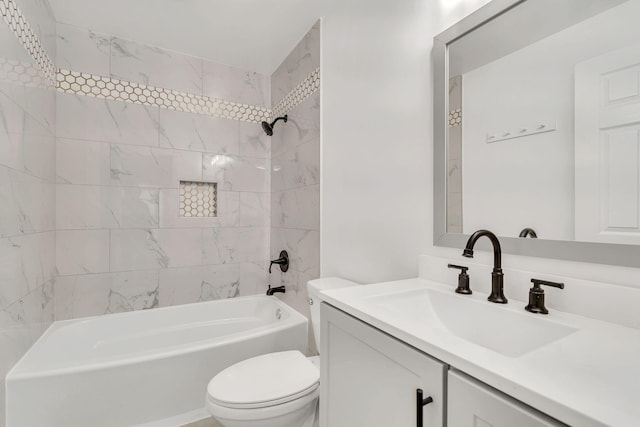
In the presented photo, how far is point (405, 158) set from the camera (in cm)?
135

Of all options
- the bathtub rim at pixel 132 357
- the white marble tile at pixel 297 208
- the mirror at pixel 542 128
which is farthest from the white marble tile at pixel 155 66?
the mirror at pixel 542 128

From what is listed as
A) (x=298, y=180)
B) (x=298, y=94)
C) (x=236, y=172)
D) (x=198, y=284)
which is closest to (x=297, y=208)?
(x=298, y=180)

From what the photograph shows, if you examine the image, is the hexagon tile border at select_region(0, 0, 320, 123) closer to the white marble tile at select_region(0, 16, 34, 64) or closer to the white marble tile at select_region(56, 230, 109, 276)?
the white marble tile at select_region(0, 16, 34, 64)

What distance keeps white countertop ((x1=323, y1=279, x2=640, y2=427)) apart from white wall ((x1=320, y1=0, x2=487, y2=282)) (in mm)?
619

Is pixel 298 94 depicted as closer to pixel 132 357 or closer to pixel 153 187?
pixel 153 187

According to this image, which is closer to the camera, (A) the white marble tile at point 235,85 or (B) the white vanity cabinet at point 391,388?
(B) the white vanity cabinet at point 391,388

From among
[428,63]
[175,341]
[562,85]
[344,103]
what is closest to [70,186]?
[175,341]

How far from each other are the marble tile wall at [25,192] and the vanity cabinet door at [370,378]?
1406 millimetres

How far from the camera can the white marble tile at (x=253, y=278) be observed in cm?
266

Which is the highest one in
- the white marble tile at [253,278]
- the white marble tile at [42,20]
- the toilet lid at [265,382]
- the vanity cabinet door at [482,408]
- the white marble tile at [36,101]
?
the white marble tile at [42,20]

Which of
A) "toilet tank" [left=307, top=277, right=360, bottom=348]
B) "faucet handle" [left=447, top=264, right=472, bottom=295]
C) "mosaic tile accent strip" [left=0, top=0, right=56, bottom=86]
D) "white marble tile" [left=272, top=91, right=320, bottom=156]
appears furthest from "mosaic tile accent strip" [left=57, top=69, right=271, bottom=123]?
"faucet handle" [left=447, top=264, right=472, bottom=295]

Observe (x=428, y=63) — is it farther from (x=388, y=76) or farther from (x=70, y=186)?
(x=70, y=186)

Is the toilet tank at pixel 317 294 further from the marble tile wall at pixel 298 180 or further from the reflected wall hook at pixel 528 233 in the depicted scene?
the reflected wall hook at pixel 528 233

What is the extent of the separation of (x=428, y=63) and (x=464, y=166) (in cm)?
48
